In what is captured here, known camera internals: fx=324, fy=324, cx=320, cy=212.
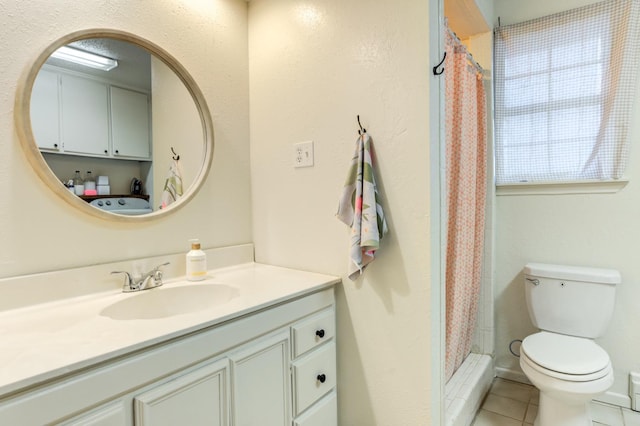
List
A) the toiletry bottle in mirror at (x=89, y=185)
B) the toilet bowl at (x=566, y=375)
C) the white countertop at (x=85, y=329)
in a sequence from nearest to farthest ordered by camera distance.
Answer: the white countertop at (x=85, y=329) < the toiletry bottle in mirror at (x=89, y=185) < the toilet bowl at (x=566, y=375)

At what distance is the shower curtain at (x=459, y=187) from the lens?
160 cm

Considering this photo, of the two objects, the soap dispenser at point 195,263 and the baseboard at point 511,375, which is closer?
the soap dispenser at point 195,263

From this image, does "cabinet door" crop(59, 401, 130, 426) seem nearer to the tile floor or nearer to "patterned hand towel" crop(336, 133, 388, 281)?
"patterned hand towel" crop(336, 133, 388, 281)

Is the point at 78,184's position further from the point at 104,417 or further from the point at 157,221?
the point at 104,417

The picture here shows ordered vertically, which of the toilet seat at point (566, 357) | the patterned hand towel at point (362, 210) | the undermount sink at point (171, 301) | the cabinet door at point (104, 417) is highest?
the patterned hand towel at point (362, 210)

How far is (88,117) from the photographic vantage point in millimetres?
1256

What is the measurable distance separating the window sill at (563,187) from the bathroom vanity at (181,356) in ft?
4.62

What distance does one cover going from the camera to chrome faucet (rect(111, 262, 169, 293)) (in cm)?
126

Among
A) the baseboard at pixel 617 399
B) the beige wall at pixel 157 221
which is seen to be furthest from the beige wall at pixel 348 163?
the baseboard at pixel 617 399

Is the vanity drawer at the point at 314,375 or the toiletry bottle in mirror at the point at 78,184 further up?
the toiletry bottle in mirror at the point at 78,184

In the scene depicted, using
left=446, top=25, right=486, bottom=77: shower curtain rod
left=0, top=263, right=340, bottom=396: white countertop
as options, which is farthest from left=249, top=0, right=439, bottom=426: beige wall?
left=446, top=25, right=486, bottom=77: shower curtain rod

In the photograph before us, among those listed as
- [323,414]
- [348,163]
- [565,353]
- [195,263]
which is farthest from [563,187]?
[195,263]

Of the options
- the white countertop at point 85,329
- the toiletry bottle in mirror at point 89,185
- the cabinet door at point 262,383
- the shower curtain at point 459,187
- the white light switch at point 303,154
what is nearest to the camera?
the white countertop at point 85,329

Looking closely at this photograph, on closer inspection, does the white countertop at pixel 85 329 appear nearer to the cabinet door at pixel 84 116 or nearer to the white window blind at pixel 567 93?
the cabinet door at pixel 84 116
